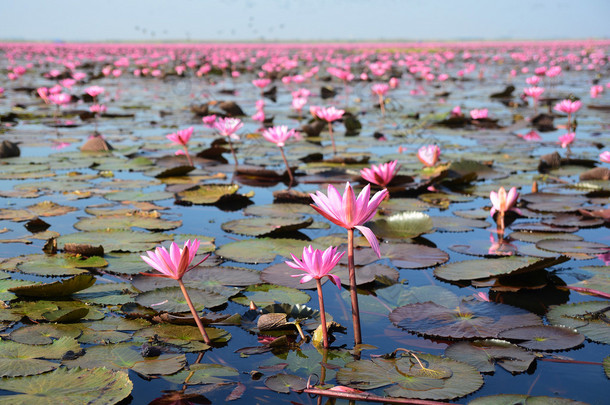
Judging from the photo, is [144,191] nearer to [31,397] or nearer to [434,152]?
[434,152]

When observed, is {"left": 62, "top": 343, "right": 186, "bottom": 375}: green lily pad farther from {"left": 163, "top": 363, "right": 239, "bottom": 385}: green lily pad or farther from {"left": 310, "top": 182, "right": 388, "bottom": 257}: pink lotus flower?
{"left": 310, "top": 182, "right": 388, "bottom": 257}: pink lotus flower

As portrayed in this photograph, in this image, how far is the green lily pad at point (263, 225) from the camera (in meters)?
2.46

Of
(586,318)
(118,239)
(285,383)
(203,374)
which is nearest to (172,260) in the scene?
(203,374)

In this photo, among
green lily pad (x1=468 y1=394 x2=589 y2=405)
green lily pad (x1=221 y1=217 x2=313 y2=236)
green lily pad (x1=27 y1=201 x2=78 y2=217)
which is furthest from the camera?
green lily pad (x1=27 y1=201 x2=78 y2=217)

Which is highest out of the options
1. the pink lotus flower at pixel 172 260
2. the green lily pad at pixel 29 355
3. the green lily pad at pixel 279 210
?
the pink lotus flower at pixel 172 260

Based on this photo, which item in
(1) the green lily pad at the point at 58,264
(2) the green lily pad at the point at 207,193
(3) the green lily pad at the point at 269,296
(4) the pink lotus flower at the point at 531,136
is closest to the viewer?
(3) the green lily pad at the point at 269,296

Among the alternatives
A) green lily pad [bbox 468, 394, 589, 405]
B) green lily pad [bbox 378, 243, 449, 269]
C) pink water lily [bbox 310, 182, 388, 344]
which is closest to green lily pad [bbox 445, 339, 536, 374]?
green lily pad [bbox 468, 394, 589, 405]

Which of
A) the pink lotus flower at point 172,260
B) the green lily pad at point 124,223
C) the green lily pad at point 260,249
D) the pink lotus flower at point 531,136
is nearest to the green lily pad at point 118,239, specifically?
the green lily pad at point 124,223

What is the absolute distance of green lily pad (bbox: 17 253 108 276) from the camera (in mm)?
1979

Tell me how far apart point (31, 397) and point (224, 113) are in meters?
6.08

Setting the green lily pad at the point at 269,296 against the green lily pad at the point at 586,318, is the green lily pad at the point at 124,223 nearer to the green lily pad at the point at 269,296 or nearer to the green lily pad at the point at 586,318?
the green lily pad at the point at 269,296

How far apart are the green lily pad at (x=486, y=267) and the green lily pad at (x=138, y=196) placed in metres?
1.75

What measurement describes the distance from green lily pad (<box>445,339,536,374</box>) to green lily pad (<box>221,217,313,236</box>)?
3.58 ft

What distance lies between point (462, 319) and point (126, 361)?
37.5 inches
